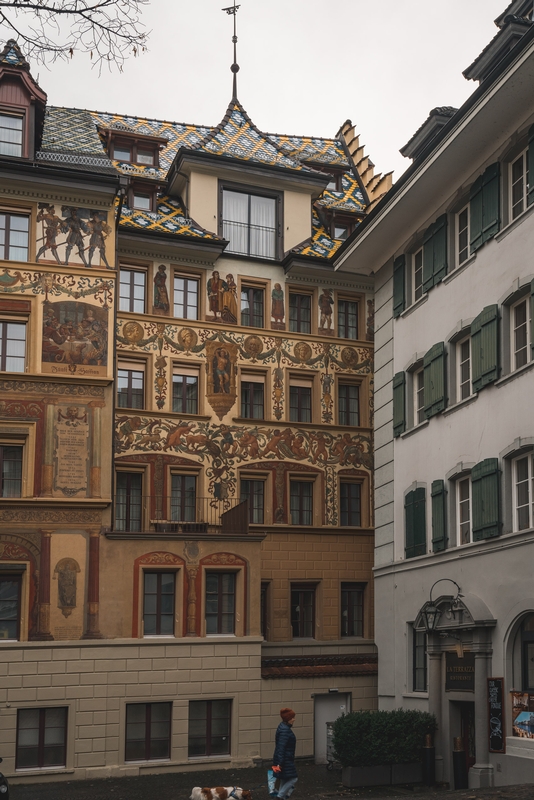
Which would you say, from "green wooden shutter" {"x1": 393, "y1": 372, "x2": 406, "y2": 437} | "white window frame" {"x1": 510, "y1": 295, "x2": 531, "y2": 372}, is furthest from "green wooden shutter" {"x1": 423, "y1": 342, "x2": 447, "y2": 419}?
"white window frame" {"x1": 510, "y1": 295, "x2": 531, "y2": 372}

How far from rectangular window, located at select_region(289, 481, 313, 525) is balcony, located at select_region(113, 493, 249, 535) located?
2.08m

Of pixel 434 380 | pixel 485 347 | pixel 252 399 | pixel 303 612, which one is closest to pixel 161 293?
pixel 252 399

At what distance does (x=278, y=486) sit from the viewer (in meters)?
35.4

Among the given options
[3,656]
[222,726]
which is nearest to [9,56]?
[3,656]

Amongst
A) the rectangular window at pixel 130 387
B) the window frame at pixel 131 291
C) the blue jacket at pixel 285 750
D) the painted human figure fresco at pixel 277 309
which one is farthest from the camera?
the painted human figure fresco at pixel 277 309

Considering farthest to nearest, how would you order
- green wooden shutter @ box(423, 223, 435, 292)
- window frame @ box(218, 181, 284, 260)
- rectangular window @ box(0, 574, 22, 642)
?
window frame @ box(218, 181, 284, 260) → green wooden shutter @ box(423, 223, 435, 292) → rectangular window @ box(0, 574, 22, 642)

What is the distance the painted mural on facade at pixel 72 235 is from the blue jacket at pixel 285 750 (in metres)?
17.1

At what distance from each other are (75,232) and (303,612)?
14062 mm

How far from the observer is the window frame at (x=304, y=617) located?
35.2 meters

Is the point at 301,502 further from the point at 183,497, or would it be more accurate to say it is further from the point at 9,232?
the point at 9,232

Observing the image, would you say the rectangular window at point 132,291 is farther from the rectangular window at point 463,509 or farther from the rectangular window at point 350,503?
the rectangular window at point 463,509

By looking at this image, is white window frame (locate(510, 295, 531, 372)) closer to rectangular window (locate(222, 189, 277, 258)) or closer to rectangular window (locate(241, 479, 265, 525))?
rectangular window (locate(241, 479, 265, 525))

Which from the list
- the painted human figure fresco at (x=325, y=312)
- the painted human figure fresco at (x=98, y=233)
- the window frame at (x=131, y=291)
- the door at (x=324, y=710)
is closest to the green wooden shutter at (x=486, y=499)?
the door at (x=324, y=710)

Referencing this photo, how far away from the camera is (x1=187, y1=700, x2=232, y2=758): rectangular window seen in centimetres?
2989
